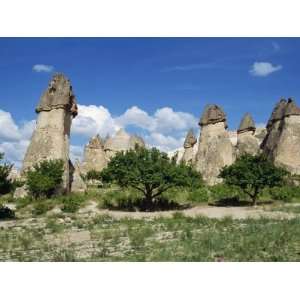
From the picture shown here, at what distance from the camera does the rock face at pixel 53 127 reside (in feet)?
88.8

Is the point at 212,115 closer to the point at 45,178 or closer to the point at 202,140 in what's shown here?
the point at 202,140

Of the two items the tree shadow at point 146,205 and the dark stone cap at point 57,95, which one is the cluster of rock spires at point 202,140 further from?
the tree shadow at point 146,205

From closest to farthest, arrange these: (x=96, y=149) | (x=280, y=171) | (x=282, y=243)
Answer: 1. (x=282, y=243)
2. (x=280, y=171)
3. (x=96, y=149)

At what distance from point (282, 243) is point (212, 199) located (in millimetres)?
16720

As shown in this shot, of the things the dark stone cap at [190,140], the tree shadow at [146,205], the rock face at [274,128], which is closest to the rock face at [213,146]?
the rock face at [274,128]

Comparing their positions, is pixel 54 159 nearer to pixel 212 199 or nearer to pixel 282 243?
pixel 212 199

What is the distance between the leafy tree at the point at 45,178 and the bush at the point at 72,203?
4.59 ft

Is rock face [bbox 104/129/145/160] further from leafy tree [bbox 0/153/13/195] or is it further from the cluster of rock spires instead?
leafy tree [bbox 0/153/13/195]

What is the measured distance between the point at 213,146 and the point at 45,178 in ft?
50.8

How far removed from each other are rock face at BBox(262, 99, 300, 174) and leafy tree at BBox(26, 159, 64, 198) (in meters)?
17.3

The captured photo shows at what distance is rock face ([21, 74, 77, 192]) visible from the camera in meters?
27.1

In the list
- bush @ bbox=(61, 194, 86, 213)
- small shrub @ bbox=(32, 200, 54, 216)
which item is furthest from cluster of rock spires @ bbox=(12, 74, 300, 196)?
small shrub @ bbox=(32, 200, 54, 216)

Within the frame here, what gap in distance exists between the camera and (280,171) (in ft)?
76.1
